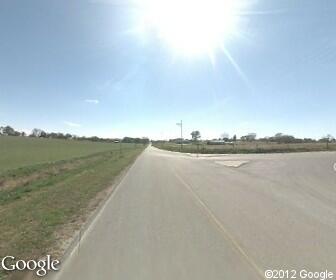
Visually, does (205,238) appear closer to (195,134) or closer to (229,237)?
(229,237)

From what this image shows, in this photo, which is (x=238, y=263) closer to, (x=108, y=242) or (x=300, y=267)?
(x=300, y=267)

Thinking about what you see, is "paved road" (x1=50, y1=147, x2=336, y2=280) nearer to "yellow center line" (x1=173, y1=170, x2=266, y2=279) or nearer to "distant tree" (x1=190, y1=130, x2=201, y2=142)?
"yellow center line" (x1=173, y1=170, x2=266, y2=279)

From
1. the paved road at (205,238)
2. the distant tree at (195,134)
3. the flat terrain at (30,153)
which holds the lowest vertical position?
the paved road at (205,238)

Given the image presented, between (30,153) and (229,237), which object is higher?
(30,153)

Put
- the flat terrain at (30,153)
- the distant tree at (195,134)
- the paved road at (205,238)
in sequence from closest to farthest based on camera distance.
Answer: the paved road at (205,238) < the flat terrain at (30,153) < the distant tree at (195,134)

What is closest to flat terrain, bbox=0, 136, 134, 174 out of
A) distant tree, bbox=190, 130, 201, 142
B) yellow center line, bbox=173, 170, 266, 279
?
yellow center line, bbox=173, 170, 266, 279

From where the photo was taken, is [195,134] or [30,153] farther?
[195,134]

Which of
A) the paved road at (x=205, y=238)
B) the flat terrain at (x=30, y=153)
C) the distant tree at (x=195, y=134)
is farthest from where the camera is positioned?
the distant tree at (x=195, y=134)

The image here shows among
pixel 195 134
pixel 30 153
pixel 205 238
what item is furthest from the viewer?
pixel 195 134

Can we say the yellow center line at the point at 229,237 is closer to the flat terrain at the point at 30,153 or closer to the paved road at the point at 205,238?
the paved road at the point at 205,238

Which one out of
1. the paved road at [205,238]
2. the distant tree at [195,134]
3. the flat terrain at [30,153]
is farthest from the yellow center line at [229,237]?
the distant tree at [195,134]

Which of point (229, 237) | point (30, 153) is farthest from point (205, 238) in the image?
point (30, 153)

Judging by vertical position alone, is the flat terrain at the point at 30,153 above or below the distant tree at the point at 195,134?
below

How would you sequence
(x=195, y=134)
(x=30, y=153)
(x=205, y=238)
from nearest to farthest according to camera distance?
(x=205, y=238) < (x=30, y=153) < (x=195, y=134)
